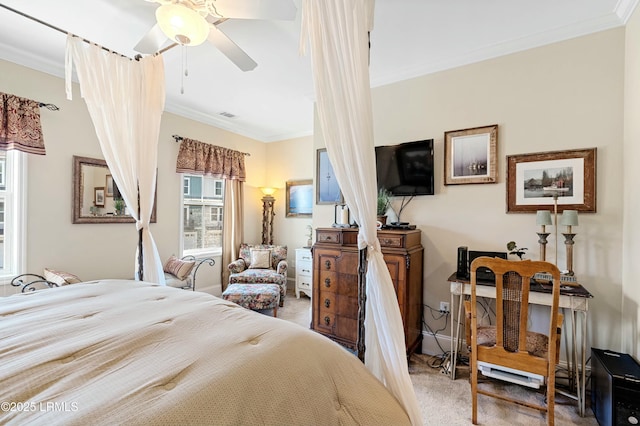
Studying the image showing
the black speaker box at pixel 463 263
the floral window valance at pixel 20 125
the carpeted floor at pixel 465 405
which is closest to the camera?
the carpeted floor at pixel 465 405

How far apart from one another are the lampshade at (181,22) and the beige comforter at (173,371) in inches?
59.3

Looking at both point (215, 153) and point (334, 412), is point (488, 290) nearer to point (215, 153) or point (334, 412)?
point (334, 412)

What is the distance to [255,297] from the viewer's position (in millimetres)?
3502

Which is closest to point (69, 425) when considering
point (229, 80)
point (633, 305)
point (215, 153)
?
point (633, 305)

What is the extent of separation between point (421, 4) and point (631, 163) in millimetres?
1806

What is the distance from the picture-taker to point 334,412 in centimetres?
96

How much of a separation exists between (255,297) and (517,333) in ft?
8.60

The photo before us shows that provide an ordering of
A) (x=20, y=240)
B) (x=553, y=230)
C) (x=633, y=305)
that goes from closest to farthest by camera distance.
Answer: (x=633, y=305)
(x=553, y=230)
(x=20, y=240)

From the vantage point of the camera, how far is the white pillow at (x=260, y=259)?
447 centimetres

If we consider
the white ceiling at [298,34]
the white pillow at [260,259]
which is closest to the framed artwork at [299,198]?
the white pillow at [260,259]

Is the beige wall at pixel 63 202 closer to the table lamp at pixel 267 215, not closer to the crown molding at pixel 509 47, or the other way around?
the table lamp at pixel 267 215

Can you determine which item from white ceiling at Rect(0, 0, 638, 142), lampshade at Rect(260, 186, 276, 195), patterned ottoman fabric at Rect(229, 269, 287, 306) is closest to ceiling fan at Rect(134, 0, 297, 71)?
white ceiling at Rect(0, 0, 638, 142)

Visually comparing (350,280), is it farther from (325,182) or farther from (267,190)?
(267,190)

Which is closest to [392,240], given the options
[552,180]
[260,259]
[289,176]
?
[552,180]
